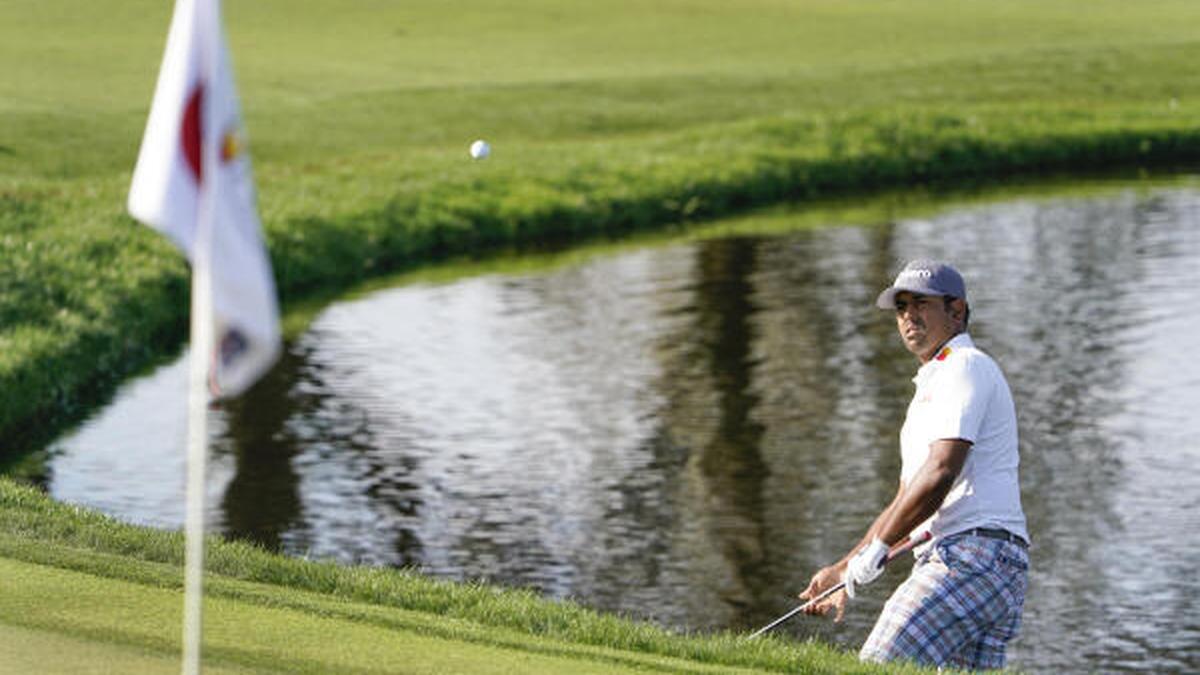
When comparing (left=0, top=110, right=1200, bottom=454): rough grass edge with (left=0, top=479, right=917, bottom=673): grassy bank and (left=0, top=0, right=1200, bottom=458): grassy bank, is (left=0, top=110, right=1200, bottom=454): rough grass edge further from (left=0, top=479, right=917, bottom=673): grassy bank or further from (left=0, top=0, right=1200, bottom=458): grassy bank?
(left=0, top=479, right=917, bottom=673): grassy bank

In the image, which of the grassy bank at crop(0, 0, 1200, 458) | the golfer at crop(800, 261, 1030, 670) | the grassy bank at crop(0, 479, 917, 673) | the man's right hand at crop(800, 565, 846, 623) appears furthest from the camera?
the grassy bank at crop(0, 0, 1200, 458)

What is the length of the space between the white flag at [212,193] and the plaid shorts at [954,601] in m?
3.20

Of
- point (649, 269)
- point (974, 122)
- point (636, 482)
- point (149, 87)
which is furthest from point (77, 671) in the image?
point (974, 122)

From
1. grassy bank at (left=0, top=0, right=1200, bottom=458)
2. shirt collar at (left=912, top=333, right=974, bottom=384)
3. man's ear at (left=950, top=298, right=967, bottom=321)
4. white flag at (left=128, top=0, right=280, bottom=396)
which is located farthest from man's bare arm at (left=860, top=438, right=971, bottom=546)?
grassy bank at (left=0, top=0, right=1200, bottom=458)

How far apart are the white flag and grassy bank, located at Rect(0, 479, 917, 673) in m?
1.91

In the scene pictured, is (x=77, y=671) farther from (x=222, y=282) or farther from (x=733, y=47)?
(x=733, y=47)

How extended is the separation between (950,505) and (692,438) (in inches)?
363

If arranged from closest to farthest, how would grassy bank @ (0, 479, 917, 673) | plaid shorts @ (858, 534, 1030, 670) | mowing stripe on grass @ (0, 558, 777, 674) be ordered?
mowing stripe on grass @ (0, 558, 777, 674) → grassy bank @ (0, 479, 917, 673) → plaid shorts @ (858, 534, 1030, 670)

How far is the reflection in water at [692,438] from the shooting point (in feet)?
46.0

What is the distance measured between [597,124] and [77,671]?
2796 cm

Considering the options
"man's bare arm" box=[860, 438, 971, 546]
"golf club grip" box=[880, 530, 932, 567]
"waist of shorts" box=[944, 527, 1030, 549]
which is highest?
"man's bare arm" box=[860, 438, 971, 546]

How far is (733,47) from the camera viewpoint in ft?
137

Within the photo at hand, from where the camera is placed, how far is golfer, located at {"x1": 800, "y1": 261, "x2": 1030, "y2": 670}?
8.61 m

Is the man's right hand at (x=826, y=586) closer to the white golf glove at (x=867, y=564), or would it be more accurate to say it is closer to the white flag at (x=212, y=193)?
the white golf glove at (x=867, y=564)
